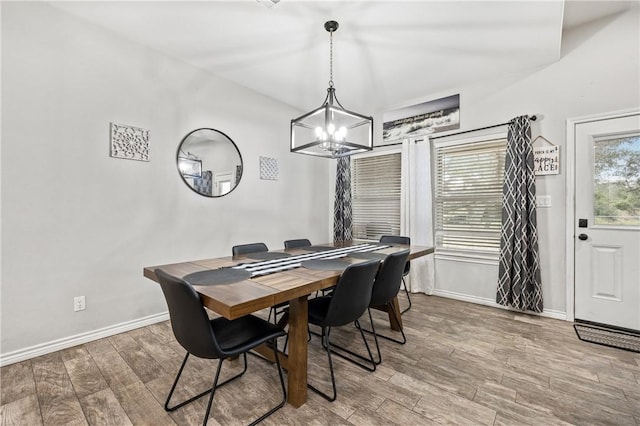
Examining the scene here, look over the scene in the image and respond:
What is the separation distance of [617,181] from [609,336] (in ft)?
4.68

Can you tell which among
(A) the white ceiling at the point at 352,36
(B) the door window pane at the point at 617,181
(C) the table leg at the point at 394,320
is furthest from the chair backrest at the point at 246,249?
(B) the door window pane at the point at 617,181

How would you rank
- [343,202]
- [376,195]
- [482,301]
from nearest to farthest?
[482,301]
[376,195]
[343,202]

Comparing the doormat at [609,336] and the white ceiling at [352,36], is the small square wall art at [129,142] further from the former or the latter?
the doormat at [609,336]

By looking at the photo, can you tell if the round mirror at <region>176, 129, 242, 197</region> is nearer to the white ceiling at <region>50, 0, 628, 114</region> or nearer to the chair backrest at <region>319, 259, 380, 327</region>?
the white ceiling at <region>50, 0, 628, 114</region>

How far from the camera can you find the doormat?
2.36 metres

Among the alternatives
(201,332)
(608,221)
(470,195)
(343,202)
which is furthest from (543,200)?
(201,332)

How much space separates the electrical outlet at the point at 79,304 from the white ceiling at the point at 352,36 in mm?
2358

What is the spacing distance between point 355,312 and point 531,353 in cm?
158

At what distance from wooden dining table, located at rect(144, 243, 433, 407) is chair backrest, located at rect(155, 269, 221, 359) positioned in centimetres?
7

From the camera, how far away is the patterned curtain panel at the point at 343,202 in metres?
4.45

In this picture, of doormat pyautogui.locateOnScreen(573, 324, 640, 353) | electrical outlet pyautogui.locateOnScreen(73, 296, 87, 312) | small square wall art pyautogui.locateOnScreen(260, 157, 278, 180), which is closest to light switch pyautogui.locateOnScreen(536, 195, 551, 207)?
doormat pyautogui.locateOnScreen(573, 324, 640, 353)

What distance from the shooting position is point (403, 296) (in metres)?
3.73

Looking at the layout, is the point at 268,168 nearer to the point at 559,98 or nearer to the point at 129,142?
the point at 129,142

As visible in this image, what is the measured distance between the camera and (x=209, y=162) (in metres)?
3.22
